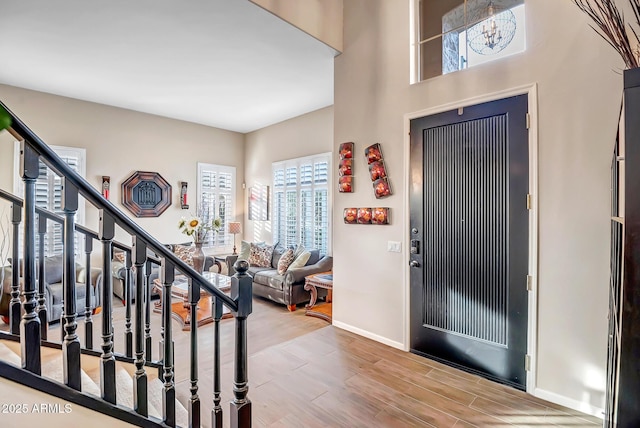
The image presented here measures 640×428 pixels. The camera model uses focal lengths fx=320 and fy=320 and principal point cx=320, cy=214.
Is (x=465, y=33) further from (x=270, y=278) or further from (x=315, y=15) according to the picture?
(x=270, y=278)

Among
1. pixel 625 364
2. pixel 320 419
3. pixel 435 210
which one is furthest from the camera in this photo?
pixel 435 210

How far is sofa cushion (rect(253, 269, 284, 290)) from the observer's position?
4.81m

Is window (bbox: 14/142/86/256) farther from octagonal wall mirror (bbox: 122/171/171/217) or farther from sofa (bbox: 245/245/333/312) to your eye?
sofa (bbox: 245/245/333/312)

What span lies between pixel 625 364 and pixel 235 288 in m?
1.44

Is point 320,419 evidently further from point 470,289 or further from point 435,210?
point 435,210

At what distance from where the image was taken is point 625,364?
86 centimetres

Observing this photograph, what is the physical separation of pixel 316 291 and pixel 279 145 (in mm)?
3290

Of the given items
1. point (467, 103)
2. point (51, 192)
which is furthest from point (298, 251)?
point (51, 192)

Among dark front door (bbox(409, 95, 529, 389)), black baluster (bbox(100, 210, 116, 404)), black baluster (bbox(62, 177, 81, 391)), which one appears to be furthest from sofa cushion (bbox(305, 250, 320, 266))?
black baluster (bbox(62, 177, 81, 391))

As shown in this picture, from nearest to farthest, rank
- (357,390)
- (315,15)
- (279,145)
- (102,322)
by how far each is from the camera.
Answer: (102,322), (357,390), (315,15), (279,145)

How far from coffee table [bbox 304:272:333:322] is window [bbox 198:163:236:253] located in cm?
299

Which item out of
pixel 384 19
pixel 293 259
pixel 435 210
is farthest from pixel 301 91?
pixel 435 210

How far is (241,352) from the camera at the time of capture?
1604 mm

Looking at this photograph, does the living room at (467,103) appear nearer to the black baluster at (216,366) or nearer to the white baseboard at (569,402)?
the white baseboard at (569,402)
